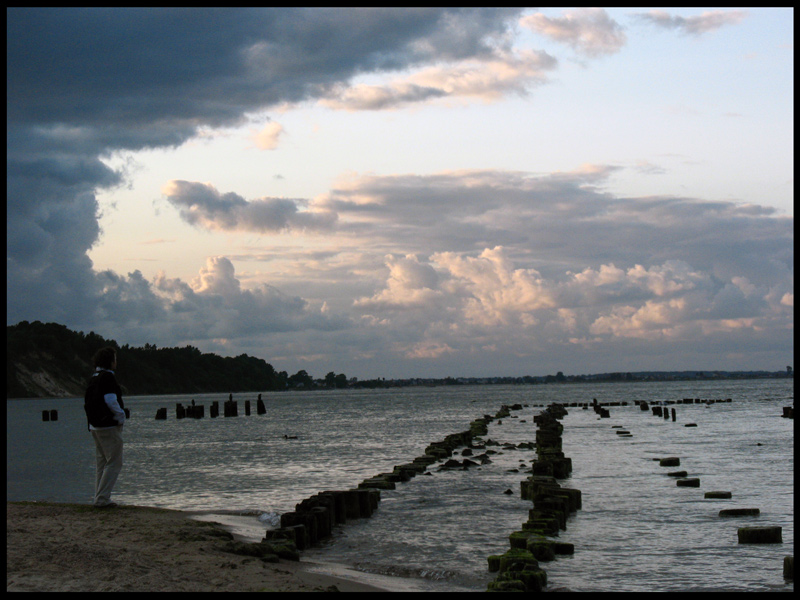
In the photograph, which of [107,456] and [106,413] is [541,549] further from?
[106,413]

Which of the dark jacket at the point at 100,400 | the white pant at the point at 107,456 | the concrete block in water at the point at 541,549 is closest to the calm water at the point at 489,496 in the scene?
the concrete block in water at the point at 541,549

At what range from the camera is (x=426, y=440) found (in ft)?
139

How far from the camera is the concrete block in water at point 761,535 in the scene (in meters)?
13.4

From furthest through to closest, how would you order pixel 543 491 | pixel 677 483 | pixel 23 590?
pixel 677 483
pixel 543 491
pixel 23 590

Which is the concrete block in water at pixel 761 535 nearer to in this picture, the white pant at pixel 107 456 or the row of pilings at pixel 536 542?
the row of pilings at pixel 536 542

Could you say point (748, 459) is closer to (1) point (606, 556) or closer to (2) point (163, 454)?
(1) point (606, 556)

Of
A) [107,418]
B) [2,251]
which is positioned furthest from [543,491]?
[2,251]

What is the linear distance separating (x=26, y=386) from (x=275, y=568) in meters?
191

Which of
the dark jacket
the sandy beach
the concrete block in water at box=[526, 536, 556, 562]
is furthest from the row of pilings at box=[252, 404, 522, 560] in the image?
the concrete block in water at box=[526, 536, 556, 562]

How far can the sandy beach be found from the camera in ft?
30.1

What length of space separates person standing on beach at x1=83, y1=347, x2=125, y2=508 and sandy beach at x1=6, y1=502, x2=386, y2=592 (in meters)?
0.91

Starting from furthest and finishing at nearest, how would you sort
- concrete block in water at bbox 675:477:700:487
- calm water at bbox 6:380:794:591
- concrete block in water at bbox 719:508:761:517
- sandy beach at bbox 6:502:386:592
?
concrete block in water at bbox 675:477:700:487, concrete block in water at bbox 719:508:761:517, calm water at bbox 6:380:794:591, sandy beach at bbox 6:502:386:592

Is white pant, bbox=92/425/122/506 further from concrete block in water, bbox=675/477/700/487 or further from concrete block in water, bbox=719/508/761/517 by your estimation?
concrete block in water, bbox=675/477/700/487
